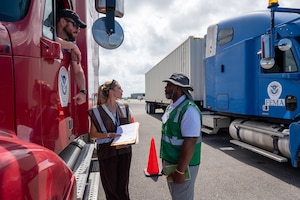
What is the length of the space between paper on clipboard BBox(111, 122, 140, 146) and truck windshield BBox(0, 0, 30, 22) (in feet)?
4.60

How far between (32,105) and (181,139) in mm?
1412

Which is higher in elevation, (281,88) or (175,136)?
(281,88)

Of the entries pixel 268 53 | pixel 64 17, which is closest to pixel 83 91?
pixel 64 17

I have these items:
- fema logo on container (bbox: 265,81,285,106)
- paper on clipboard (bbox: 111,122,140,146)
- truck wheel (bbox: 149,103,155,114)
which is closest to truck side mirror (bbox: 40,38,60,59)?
paper on clipboard (bbox: 111,122,140,146)

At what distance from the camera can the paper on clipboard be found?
247cm

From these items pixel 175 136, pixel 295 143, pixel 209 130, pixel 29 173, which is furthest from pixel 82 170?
pixel 209 130

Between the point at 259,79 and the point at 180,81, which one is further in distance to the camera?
the point at 259,79

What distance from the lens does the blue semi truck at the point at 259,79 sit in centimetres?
496

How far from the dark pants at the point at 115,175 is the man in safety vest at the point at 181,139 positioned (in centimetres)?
53

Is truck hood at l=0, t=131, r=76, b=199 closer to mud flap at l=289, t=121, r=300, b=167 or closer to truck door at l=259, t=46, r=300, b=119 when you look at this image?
mud flap at l=289, t=121, r=300, b=167

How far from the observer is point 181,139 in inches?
95.6

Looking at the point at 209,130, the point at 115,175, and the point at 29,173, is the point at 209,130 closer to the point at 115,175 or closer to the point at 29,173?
the point at 115,175

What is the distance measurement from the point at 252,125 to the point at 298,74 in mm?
1767

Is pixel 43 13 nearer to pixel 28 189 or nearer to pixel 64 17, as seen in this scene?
pixel 64 17
